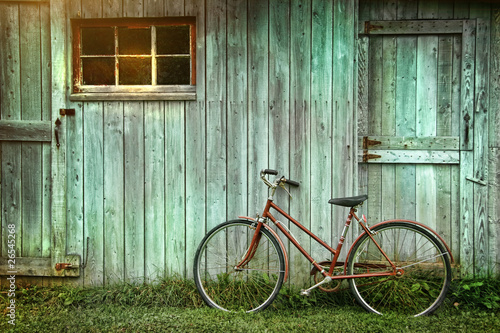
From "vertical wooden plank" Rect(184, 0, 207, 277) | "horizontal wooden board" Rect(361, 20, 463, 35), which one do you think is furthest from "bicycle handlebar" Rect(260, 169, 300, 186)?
"horizontal wooden board" Rect(361, 20, 463, 35)

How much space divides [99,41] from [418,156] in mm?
3321

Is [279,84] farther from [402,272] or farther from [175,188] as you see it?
[402,272]

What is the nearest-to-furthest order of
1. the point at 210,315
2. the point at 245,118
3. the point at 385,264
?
1. the point at 210,315
2. the point at 385,264
3. the point at 245,118

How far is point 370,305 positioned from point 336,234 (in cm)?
69

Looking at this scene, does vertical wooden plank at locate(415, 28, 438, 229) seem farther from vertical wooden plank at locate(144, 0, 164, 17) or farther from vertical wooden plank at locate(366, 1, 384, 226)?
vertical wooden plank at locate(144, 0, 164, 17)

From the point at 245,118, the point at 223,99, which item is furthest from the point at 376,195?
the point at 223,99

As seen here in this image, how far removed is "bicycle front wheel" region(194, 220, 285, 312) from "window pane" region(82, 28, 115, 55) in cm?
209

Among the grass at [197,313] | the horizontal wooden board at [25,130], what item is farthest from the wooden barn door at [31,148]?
the grass at [197,313]

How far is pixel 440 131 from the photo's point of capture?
13.1ft

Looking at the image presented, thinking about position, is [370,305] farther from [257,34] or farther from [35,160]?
[35,160]

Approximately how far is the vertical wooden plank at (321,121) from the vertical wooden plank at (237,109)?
65 centimetres

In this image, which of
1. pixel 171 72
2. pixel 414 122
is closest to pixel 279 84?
pixel 171 72

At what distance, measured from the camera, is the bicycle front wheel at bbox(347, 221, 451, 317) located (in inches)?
136

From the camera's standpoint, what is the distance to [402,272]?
3.46 metres
